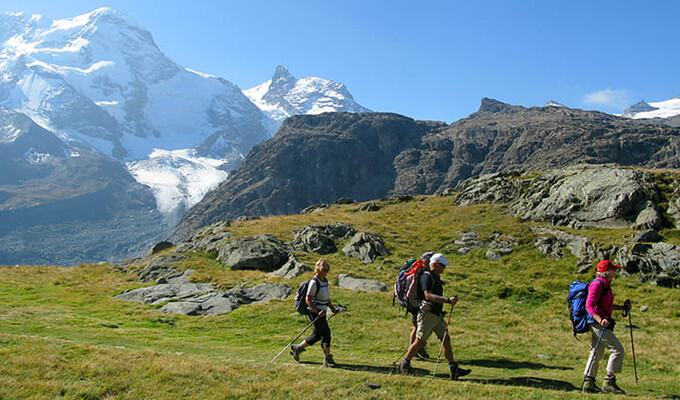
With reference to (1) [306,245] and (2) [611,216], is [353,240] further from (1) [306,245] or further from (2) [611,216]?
(2) [611,216]

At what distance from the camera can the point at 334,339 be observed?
16234mm

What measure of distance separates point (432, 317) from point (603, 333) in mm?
3992

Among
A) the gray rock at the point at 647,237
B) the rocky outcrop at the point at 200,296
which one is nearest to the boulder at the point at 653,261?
the gray rock at the point at 647,237

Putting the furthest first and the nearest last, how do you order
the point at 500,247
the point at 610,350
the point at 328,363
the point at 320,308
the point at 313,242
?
1. the point at 313,242
2. the point at 500,247
3. the point at 320,308
4. the point at 328,363
5. the point at 610,350

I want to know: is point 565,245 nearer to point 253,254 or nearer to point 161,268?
point 253,254

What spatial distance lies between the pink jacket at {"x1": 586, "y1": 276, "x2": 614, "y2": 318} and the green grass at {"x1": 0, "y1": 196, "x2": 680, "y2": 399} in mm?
2053

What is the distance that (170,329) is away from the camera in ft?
→ 59.0

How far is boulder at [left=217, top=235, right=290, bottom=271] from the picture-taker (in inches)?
1255

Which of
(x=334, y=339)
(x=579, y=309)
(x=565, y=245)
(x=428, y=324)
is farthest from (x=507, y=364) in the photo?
(x=565, y=245)

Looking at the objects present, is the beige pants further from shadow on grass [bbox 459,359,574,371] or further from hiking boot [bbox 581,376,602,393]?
shadow on grass [bbox 459,359,574,371]

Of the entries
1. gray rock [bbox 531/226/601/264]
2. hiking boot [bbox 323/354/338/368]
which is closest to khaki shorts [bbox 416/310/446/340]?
hiking boot [bbox 323/354/338/368]

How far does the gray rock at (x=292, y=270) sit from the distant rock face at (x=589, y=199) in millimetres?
20908

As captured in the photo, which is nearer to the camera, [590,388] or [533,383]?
[590,388]

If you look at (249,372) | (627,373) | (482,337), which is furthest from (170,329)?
(627,373)
